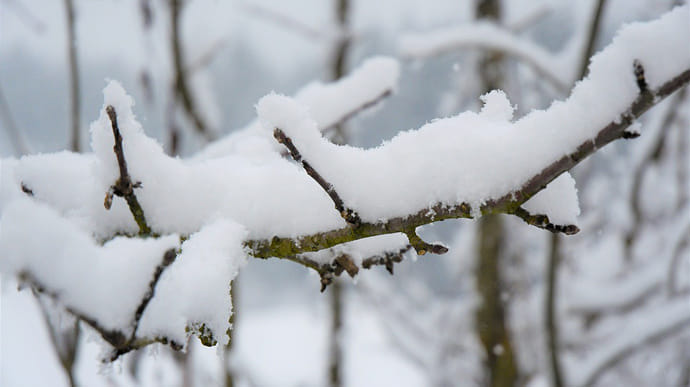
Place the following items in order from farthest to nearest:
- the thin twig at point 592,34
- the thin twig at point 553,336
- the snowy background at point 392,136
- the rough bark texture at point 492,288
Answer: the rough bark texture at point 492,288
the thin twig at point 553,336
the snowy background at point 392,136
the thin twig at point 592,34

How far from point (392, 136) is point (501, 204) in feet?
0.51

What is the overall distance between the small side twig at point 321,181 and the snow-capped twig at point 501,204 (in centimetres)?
2

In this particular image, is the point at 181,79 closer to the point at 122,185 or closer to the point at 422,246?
the point at 122,185

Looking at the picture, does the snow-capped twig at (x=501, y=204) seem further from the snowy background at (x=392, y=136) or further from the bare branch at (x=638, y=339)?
the bare branch at (x=638, y=339)

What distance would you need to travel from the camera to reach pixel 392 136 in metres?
0.55

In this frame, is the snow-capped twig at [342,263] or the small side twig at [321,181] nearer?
the small side twig at [321,181]

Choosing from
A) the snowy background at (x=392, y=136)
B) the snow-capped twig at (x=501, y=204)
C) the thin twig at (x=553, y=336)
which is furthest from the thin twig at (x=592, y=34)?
the snow-capped twig at (x=501, y=204)

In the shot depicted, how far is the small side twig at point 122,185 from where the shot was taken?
451mm

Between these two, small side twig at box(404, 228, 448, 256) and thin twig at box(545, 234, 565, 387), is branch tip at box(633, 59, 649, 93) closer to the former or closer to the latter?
small side twig at box(404, 228, 448, 256)

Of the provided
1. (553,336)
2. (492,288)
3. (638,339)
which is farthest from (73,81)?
(492,288)

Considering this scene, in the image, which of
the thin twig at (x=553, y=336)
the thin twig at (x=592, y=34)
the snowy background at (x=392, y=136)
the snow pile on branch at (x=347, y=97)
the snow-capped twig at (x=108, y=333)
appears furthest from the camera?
the thin twig at (x=553, y=336)

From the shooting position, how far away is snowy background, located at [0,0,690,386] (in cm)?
142

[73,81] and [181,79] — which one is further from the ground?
[181,79]

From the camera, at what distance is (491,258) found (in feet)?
8.50
